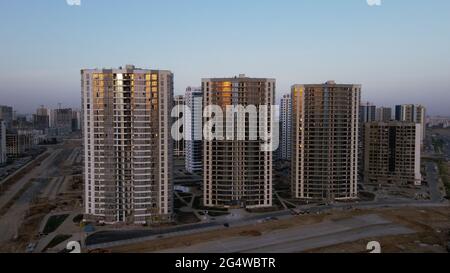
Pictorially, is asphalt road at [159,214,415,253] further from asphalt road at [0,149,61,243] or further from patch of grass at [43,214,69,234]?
asphalt road at [0,149,61,243]

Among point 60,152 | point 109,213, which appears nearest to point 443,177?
point 109,213

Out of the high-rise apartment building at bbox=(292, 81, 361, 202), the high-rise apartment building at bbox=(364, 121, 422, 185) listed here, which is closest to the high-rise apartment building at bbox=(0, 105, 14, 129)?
the high-rise apartment building at bbox=(292, 81, 361, 202)

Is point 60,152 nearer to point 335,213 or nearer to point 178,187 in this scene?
point 178,187

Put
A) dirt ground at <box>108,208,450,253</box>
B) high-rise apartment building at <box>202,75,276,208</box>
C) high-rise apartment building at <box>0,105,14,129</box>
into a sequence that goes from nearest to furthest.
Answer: dirt ground at <box>108,208,450,253</box>, high-rise apartment building at <box>0,105,14,129</box>, high-rise apartment building at <box>202,75,276,208</box>

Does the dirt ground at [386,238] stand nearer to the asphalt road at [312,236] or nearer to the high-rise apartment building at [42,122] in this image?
the asphalt road at [312,236]

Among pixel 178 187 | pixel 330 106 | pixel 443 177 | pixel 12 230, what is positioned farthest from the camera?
pixel 443 177

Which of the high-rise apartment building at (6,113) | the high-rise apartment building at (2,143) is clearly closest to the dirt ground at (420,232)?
the high-rise apartment building at (6,113)
